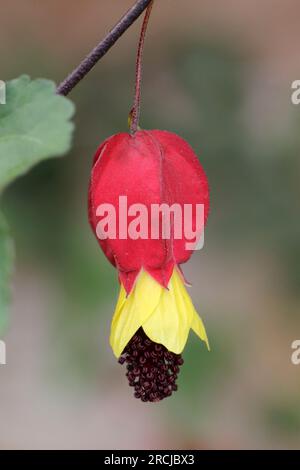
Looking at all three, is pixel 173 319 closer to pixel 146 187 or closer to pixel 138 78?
pixel 146 187

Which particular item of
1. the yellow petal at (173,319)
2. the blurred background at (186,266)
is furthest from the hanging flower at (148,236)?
the blurred background at (186,266)

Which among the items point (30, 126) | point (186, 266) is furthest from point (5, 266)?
point (186, 266)

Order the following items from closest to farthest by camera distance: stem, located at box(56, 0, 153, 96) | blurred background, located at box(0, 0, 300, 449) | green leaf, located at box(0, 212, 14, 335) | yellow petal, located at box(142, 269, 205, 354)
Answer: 1. green leaf, located at box(0, 212, 14, 335)
2. stem, located at box(56, 0, 153, 96)
3. yellow petal, located at box(142, 269, 205, 354)
4. blurred background, located at box(0, 0, 300, 449)

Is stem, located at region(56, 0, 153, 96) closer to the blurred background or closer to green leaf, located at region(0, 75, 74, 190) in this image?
green leaf, located at region(0, 75, 74, 190)

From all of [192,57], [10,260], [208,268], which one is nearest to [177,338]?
[10,260]

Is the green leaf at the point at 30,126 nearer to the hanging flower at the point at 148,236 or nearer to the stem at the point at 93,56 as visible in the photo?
the stem at the point at 93,56

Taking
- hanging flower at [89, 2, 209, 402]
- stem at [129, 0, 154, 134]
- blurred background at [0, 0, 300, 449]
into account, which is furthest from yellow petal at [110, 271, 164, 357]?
blurred background at [0, 0, 300, 449]
